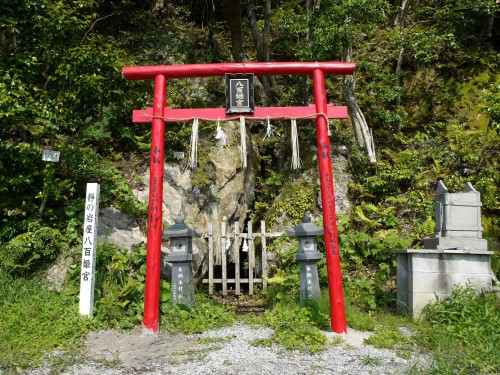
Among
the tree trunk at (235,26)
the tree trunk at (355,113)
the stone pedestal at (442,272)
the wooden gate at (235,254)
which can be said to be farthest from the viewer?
the tree trunk at (235,26)

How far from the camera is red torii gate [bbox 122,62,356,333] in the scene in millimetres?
5910

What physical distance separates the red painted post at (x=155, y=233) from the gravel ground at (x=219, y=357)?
0.31m

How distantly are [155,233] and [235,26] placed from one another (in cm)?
786

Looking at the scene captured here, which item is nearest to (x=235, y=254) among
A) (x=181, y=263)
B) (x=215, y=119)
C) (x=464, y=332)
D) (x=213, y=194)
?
(x=213, y=194)

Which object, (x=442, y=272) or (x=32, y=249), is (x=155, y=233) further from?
(x=442, y=272)

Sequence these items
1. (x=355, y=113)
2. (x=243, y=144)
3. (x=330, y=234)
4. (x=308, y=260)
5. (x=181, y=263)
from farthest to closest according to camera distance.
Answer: (x=355, y=113) < (x=308, y=260) < (x=181, y=263) < (x=243, y=144) < (x=330, y=234)

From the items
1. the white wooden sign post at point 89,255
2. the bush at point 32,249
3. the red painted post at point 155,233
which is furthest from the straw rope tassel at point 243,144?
the bush at point 32,249

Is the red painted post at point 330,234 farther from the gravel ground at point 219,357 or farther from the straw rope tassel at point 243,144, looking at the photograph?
the straw rope tassel at point 243,144

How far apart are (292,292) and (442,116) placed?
726cm

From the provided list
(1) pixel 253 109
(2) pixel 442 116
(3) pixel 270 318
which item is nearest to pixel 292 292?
(3) pixel 270 318

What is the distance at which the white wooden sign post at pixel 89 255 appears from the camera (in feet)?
19.3

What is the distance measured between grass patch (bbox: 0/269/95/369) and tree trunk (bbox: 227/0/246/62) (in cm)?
821

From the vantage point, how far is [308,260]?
7129 mm

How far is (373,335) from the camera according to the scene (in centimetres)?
568
